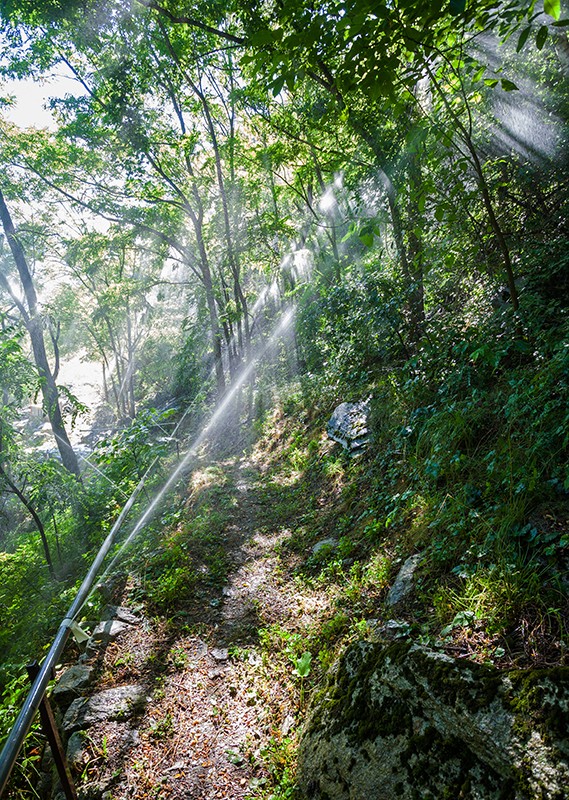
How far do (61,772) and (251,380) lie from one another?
1301 centimetres

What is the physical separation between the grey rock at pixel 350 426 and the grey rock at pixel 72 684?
4.21 meters

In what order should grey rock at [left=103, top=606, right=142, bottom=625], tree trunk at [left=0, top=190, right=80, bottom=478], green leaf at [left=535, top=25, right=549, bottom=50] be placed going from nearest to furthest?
green leaf at [left=535, top=25, right=549, bottom=50] → grey rock at [left=103, top=606, right=142, bottom=625] → tree trunk at [left=0, top=190, right=80, bottom=478]

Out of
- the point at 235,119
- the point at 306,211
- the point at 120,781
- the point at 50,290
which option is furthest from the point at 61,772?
the point at 50,290

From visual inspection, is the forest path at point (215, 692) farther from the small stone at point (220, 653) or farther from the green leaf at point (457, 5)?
the green leaf at point (457, 5)

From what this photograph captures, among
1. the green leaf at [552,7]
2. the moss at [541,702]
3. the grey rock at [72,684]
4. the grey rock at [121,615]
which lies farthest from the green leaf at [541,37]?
the grey rock at [121,615]

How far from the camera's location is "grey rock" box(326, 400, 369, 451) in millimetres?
6207

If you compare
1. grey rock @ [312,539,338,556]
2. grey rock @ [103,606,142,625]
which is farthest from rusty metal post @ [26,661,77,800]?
grey rock @ [312,539,338,556]

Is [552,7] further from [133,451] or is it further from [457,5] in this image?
[133,451]

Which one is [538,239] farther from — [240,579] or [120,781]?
[120,781]

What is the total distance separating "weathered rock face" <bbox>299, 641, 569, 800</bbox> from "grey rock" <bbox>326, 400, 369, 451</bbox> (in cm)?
405

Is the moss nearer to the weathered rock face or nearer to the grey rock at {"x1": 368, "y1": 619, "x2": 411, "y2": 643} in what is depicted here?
the weathered rock face

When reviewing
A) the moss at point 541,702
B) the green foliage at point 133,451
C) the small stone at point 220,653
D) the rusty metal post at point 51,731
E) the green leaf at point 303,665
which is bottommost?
the green leaf at point 303,665

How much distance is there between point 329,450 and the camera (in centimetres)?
699

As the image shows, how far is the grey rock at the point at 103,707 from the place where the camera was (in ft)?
9.41
